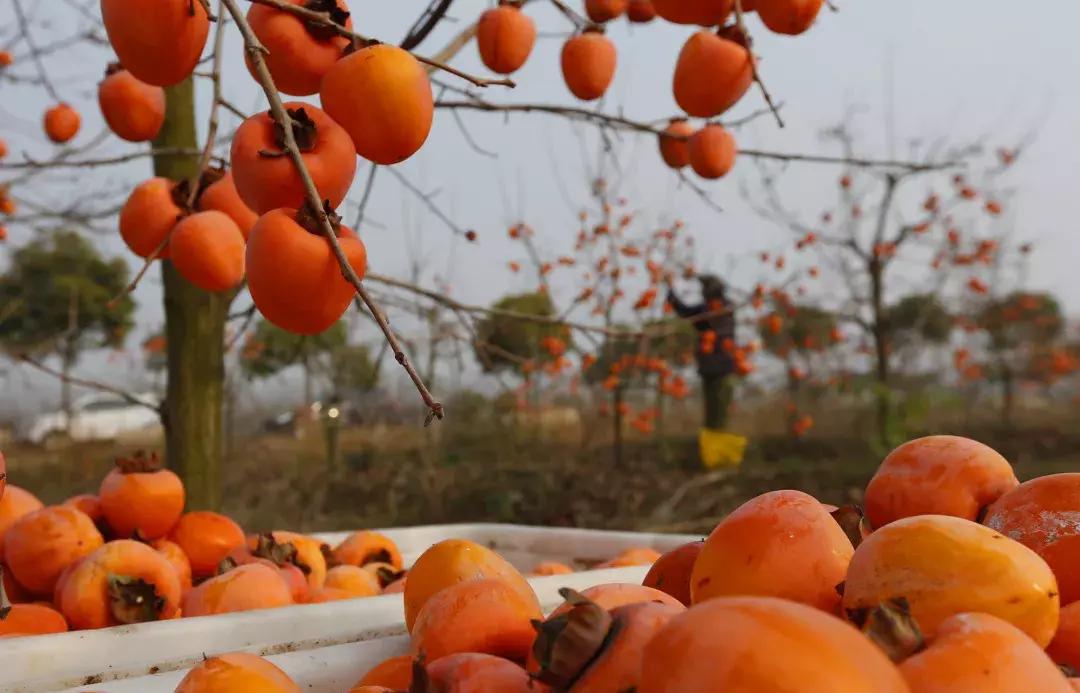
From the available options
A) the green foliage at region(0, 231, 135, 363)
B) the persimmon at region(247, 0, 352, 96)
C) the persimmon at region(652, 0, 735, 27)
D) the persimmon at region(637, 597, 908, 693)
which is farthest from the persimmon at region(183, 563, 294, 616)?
the green foliage at region(0, 231, 135, 363)

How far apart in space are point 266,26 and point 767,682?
1003mm

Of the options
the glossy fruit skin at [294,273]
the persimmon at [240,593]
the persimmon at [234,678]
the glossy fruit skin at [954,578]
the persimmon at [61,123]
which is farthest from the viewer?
the persimmon at [61,123]

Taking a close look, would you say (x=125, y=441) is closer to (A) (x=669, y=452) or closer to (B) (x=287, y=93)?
(A) (x=669, y=452)

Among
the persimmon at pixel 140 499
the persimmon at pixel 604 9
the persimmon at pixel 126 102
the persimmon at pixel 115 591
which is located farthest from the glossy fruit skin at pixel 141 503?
the persimmon at pixel 604 9

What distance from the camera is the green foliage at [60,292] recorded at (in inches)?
523

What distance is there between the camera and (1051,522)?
81 centimetres

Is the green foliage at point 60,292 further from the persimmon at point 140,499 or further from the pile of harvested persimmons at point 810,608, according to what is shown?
the pile of harvested persimmons at point 810,608

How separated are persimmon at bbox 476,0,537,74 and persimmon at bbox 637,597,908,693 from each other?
6.60 feet

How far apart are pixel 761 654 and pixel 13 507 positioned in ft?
6.06

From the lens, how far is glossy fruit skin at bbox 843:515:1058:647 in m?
0.63

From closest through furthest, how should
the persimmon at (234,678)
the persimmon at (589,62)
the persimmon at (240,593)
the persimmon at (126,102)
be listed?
1. the persimmon at (234,678)
2. the persimmon at (240,593)
3. the persimmon at (126,102)
4. the persimmon at (589,62)

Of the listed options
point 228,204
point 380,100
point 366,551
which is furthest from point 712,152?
point 380,100

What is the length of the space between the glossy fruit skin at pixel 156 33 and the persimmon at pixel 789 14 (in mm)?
1045

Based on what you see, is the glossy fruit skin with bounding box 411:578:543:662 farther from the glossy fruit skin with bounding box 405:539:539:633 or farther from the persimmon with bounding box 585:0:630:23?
the persimmon with bounding box 585:0:630:23
